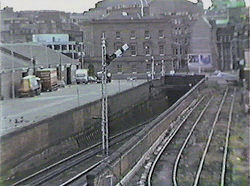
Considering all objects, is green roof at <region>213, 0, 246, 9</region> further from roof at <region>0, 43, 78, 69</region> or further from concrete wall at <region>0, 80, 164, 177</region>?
roof at <region>0, 43, 78, 69</region>

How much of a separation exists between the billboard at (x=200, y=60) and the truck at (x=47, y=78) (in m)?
4.90

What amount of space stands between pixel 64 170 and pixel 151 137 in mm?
1088

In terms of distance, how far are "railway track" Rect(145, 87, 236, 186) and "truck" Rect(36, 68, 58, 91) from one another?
319 cm

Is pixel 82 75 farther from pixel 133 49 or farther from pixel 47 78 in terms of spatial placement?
pixel 133 49

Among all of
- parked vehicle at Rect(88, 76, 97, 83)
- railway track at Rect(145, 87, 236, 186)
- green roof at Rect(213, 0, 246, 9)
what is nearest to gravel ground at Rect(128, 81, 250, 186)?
railway track at Rect(145, 87, 236, 186)

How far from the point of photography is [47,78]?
29.7 feet

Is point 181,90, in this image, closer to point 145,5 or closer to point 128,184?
point 145,5

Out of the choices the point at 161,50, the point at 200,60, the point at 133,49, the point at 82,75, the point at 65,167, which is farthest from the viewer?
the point at 82,75

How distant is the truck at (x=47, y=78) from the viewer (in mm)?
8977

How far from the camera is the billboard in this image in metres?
4.26

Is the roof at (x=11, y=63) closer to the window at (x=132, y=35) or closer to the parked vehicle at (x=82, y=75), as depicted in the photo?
the parked vehicle at (x=82, y=75)

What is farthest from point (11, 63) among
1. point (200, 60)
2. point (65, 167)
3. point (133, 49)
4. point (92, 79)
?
point (200, 60)

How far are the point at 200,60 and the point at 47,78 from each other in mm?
5287

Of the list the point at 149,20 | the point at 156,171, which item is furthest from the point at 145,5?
the point at 156,171
